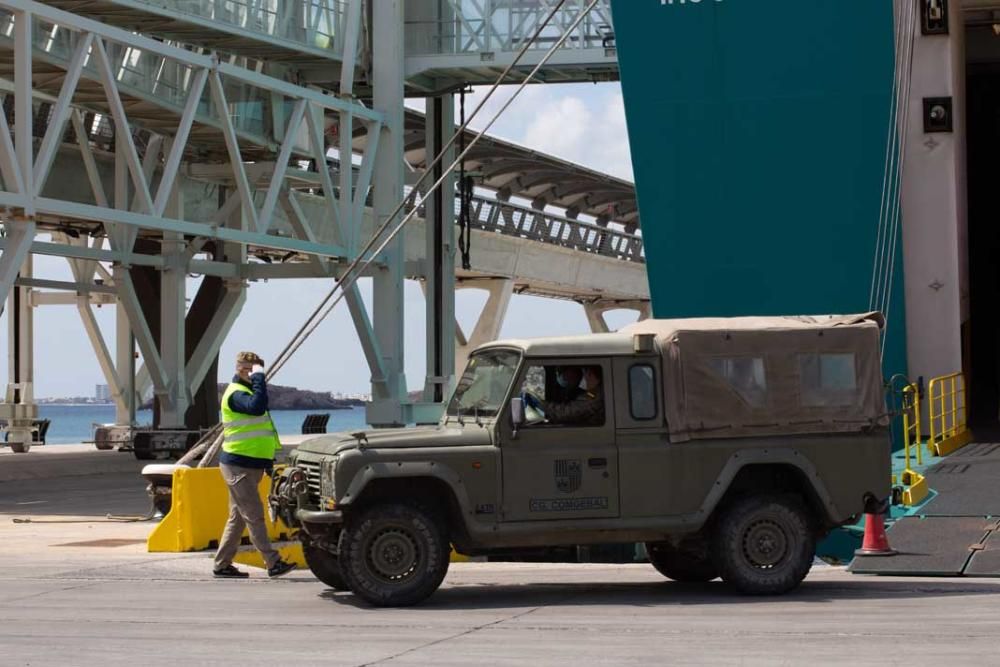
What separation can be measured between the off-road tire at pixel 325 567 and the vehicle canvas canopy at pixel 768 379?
307 centimetres

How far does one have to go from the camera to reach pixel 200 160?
42156mm

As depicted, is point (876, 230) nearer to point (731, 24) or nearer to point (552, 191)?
point (731, 24)

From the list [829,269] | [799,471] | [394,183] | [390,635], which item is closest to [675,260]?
[829,269]

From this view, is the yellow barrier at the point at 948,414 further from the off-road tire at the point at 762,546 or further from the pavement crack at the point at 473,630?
the pavement crack at the point at 473,630

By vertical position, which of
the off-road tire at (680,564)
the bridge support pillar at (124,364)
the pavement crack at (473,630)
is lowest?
the pavement crack at (473,630)

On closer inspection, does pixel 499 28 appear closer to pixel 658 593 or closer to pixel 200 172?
pixel 200 172

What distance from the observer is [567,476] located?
41.8 feet

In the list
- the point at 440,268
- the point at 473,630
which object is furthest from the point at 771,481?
the point at 440,268

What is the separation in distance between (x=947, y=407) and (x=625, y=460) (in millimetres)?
12128

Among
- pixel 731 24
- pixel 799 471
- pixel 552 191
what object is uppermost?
pixel 552 191

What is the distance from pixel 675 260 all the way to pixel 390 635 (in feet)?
41.2

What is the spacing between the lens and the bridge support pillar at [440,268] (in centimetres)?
4497

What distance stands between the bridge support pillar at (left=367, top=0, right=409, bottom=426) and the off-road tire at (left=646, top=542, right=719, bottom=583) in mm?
26416

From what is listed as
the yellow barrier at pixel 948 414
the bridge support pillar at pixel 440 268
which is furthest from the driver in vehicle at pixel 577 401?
the bridge support pillar at pixel 440 268
